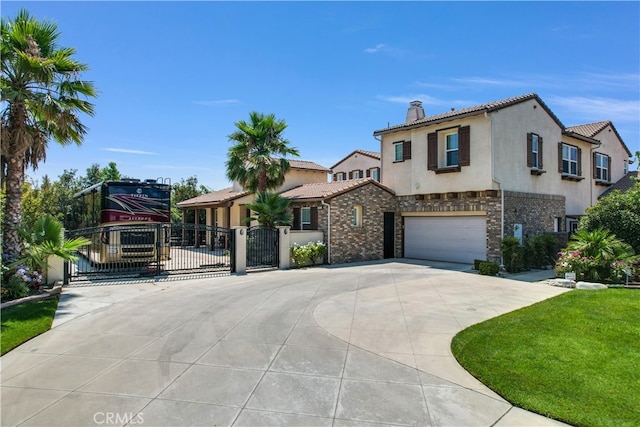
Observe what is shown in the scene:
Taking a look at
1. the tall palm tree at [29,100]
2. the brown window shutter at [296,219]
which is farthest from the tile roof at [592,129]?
the tall palm tree at [29,100]

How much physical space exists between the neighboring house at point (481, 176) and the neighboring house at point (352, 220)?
1.00m

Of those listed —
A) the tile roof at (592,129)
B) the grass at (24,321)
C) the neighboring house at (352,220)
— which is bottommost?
the grass at (24,321)

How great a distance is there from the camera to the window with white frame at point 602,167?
77.4 feet

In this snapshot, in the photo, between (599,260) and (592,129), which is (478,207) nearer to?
(599,260)

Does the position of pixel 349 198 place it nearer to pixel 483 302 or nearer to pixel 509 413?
pixel 483 302

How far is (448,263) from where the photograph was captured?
703 inches

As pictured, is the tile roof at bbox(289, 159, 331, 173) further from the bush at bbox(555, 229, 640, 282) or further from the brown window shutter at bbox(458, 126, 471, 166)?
the bush at bbox(555, 229, 640, 282)

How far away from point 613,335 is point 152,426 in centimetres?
765

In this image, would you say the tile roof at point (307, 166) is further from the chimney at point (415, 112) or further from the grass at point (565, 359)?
the grass at point (565, 359)

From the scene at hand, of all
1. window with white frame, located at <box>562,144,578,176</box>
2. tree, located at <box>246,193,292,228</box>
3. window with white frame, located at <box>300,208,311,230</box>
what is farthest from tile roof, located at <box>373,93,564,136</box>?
tree, located at <box>246,193,292,228</box>

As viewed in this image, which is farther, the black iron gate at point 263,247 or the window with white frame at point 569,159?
the window with white frame at point 569,159

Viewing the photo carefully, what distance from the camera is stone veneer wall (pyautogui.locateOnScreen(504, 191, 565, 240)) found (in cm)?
1631

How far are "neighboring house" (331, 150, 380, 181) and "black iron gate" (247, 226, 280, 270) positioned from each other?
15.7m

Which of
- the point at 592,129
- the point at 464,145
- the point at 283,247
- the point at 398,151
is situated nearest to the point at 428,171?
the point at 464,145
